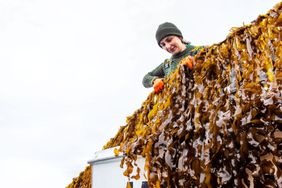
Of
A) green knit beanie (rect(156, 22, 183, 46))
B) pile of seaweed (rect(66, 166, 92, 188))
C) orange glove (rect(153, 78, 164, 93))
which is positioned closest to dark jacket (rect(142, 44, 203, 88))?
green knit beanie (rect(156, 22, 183, 46))

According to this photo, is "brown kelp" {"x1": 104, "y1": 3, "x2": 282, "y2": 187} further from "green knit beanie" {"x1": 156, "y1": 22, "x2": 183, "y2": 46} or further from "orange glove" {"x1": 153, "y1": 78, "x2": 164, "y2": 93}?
"green knit beanie" {"x1": 156, "y1": 22, "x2": 183, "y2": 46}

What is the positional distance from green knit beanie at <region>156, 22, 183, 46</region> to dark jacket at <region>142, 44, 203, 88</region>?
0.19 m

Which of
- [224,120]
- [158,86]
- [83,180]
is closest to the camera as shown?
[224,120]

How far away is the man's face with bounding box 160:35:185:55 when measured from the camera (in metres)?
3.12

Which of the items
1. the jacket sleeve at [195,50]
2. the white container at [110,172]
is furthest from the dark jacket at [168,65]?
the white container at [110,172]

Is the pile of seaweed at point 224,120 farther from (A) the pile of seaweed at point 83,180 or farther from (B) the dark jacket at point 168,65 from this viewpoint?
(A) the pile of seaweed at point 83,180

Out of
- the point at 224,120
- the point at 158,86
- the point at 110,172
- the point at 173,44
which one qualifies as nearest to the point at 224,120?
the point at 224,120

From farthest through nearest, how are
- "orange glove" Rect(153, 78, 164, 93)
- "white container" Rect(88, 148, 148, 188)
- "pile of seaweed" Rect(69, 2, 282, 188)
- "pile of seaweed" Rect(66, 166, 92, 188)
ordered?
"pile of seaweed" Rect(66, 166, 92, 188)
"orange glove" Rect(153, 78, 164, 93)
"white container" Rect(88, 148, 148, 188)
"pile of seaweed" Rect(69, 2, 282, 188)

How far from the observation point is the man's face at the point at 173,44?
10.2ft

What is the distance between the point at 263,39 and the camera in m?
1.76

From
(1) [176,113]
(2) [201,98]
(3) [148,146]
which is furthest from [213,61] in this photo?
(3) [148,146]

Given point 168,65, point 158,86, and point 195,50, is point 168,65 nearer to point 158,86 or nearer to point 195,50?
point 195,50

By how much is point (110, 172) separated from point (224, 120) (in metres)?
1.26

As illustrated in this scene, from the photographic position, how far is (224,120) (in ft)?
5.29
